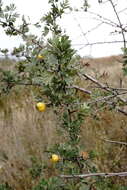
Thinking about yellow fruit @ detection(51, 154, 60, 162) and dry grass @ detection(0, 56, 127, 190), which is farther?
dry grass @ detection(0, 56, 127, 190)

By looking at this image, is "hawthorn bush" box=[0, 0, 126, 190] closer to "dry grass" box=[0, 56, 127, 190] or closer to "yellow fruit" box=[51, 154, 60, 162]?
"yellow fruit" box=[51, 154, 60, 162]

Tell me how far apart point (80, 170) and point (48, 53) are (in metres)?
0.59

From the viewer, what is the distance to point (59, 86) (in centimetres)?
94

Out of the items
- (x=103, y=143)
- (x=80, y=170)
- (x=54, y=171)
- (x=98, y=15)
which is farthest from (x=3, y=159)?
(x=98, y=15)

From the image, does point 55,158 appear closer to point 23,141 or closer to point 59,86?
point 59,86

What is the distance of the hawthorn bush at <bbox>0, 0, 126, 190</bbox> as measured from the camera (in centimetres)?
90

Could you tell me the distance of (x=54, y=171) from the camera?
2.20m

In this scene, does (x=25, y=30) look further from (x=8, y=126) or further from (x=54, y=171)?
(x=8, y=126)

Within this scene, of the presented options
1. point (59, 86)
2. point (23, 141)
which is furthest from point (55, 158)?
point (23, 141)

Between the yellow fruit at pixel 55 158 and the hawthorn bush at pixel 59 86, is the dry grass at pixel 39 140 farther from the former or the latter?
the yellow fruit at pixel 55 158

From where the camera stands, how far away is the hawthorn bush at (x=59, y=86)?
90 cm

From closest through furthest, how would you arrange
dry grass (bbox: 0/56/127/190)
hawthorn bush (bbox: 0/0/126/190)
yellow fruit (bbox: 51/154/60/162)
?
1. hawthorn bush (bbox: 0/0/126/190)
2. yellow fruit (bbox: 51/154/60/162)
3. dry grass (bbox: 0/56/127/190)

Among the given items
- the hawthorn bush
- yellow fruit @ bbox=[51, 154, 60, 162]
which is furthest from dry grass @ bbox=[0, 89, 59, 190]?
yellow fruit @ bbox=[51, 154, 60, 162]

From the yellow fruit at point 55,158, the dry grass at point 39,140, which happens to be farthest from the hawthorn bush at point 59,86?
the dry grass at point 39,140
